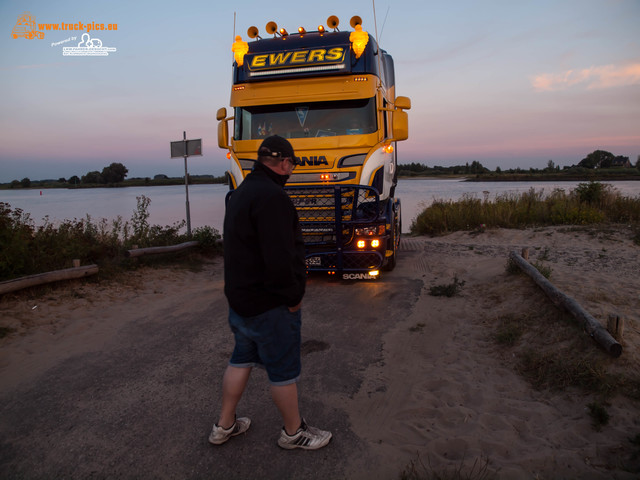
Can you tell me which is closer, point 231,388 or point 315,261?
point 231,388

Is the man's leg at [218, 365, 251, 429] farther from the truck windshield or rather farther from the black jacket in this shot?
the truck windshield

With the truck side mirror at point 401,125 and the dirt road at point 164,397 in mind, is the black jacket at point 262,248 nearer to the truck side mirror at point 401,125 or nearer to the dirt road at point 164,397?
the dirt road at point 164,397

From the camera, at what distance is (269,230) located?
2.50 m

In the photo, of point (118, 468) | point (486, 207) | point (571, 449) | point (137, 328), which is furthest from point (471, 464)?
point (486, 207)

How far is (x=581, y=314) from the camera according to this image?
4.23 meters

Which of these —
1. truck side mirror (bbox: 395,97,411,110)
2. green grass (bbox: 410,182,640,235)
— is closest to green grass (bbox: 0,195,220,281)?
truck side mirror (bbox: 395,97,411,110)

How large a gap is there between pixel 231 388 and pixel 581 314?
3639mm

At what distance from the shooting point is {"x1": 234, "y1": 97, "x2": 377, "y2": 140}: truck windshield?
7.27 m

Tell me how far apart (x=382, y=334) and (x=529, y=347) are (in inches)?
67.5

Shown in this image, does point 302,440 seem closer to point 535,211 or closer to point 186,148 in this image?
point 186,148

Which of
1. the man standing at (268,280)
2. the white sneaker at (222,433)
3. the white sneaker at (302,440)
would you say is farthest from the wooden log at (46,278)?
the white sneaker at (302,440)

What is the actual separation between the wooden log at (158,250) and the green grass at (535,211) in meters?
8.81

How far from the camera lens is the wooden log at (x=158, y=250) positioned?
846cm

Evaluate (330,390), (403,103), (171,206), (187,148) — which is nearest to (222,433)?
(330,390)
